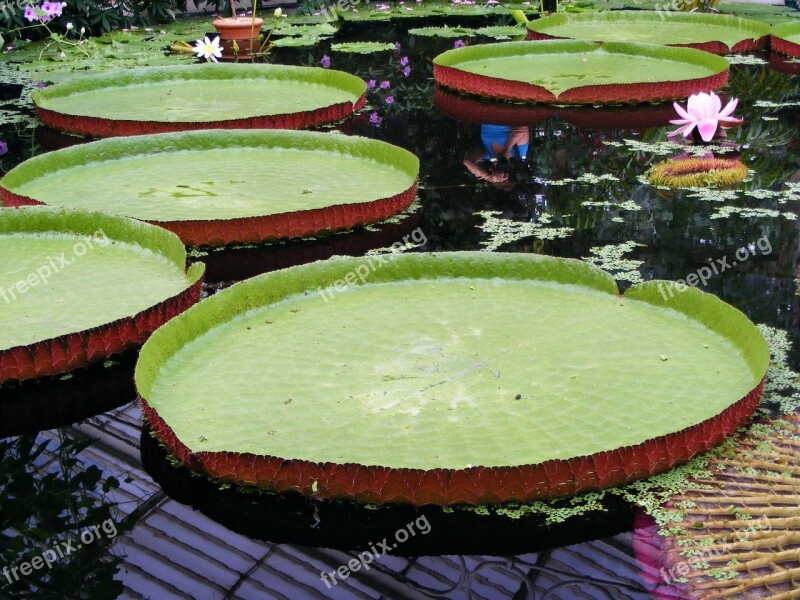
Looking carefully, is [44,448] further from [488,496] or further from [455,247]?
[455,247]

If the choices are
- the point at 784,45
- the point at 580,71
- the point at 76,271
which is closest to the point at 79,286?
the point at 76,271

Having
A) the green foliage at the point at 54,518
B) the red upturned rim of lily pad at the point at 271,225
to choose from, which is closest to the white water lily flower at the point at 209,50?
the red upturned rim of lily pad at the point at 271,225

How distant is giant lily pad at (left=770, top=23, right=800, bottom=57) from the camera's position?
5844 mm

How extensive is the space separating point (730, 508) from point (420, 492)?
48 centimetres

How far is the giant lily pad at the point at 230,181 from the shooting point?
2.86 meters

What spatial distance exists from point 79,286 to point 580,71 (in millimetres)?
3304

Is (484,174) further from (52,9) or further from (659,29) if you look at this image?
(659,29)

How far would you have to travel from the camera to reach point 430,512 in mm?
1655

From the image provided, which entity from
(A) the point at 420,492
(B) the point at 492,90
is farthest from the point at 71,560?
(B) the point at 492,90

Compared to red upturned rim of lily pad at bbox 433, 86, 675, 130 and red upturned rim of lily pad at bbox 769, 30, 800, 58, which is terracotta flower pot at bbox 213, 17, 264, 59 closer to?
red upturned rim of lily pad at bbox 433, 86, 675, 130

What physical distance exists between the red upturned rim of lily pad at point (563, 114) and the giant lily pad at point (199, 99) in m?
0.49

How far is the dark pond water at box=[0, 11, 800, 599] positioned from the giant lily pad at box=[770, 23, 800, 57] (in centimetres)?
210

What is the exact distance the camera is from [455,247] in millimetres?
2850

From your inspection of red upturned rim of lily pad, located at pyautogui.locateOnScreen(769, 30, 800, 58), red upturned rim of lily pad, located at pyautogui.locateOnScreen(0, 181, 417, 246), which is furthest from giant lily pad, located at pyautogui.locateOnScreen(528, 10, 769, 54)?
red upturned rim of lily pad, located at pyautogui.locateOnScreen(0, 181, 417, 246)
